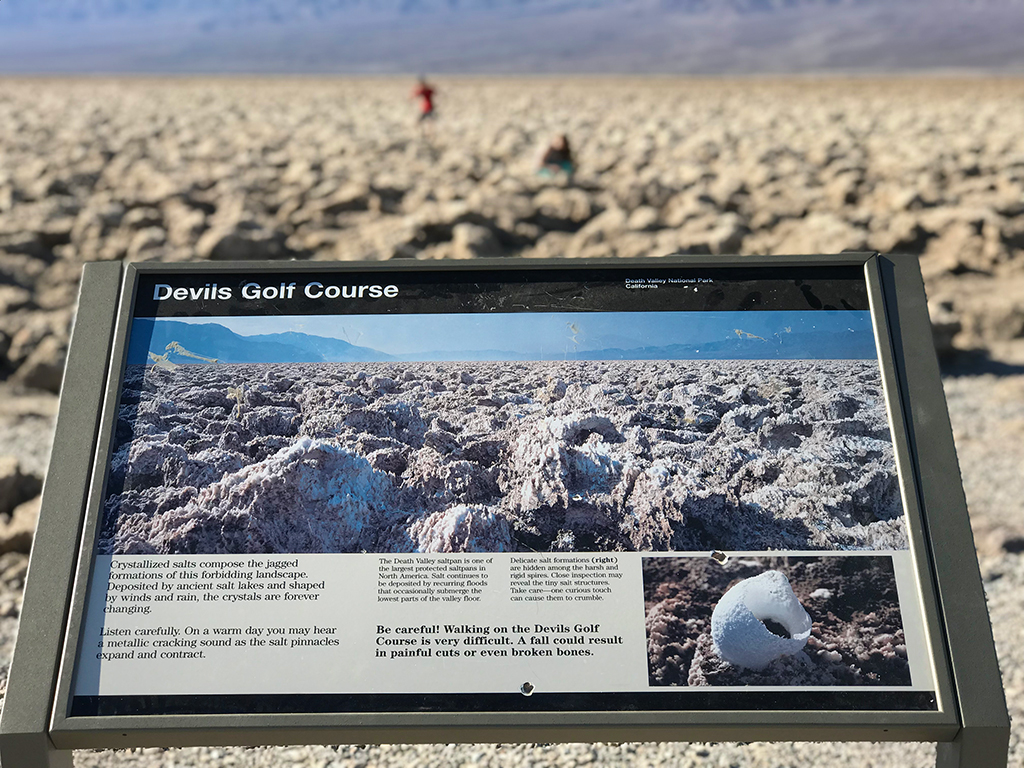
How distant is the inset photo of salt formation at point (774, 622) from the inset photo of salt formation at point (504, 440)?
0.19 ft

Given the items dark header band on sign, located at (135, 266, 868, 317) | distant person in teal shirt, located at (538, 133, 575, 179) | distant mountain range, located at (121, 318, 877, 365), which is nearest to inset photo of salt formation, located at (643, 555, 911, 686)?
distant mountain range, located at (121, 318, 877, 365)

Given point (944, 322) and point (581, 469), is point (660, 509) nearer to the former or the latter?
point (581, 469)

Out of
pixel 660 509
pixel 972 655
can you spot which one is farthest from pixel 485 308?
pixel 972 655

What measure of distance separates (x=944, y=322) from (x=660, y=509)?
13.7 feet

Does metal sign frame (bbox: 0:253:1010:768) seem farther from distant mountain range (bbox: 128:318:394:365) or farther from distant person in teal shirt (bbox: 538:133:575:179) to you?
distant person in teal shirt (bbox: 538:133:575:179)

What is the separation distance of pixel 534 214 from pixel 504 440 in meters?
5.42

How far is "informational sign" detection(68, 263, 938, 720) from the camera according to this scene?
1.66 m

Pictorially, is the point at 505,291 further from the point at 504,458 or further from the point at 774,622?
the point at 774,622

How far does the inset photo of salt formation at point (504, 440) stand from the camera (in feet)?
5.89

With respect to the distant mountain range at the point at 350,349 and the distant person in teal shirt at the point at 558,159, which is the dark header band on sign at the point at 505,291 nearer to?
the distant mountain range at the point at 350,349

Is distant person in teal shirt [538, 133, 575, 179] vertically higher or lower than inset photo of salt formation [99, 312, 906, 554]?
higher

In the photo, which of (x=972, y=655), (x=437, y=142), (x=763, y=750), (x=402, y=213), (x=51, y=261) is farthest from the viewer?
(x=437, y=142)

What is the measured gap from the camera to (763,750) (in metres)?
2.44

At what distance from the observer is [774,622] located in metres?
1.70
